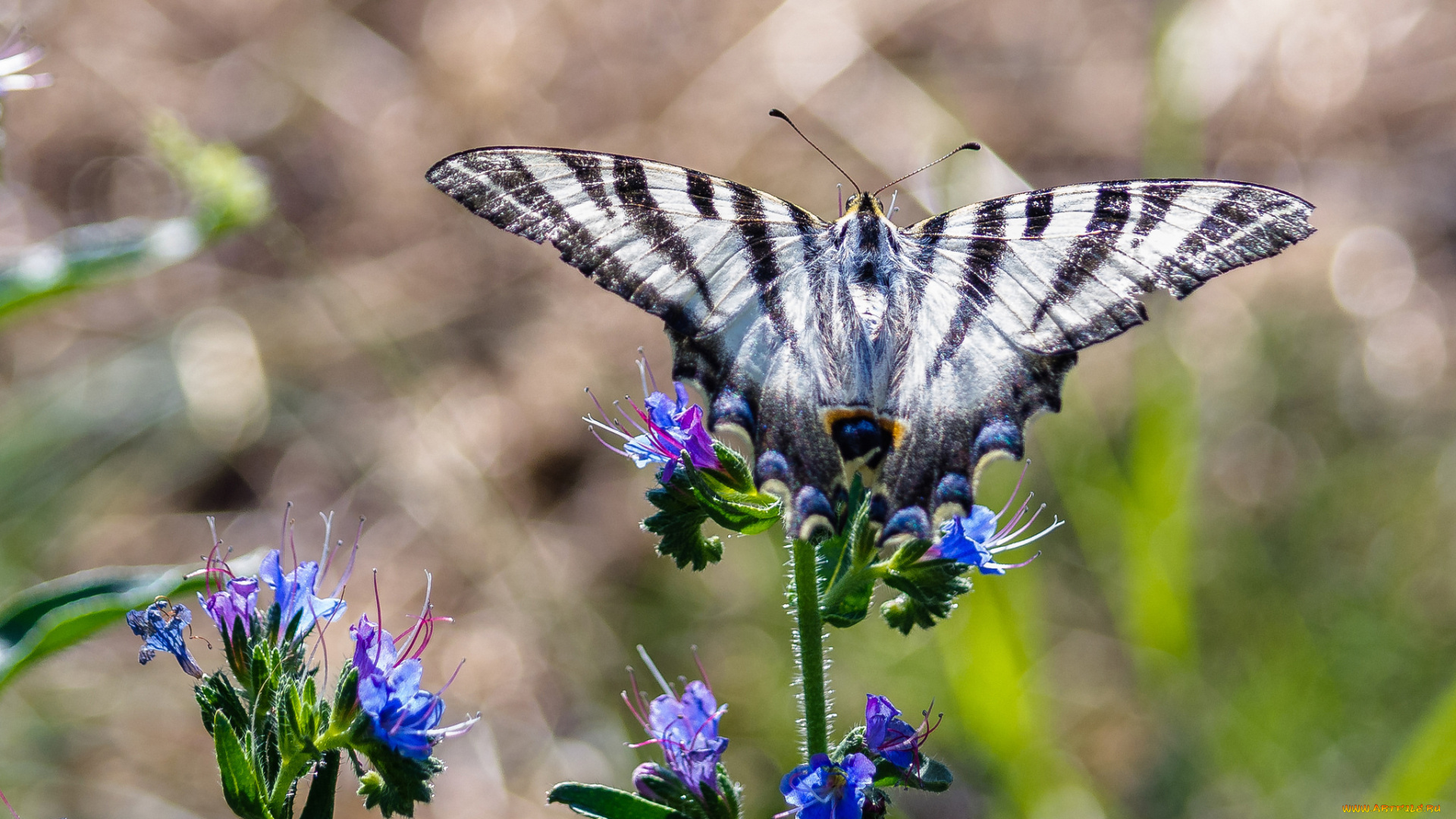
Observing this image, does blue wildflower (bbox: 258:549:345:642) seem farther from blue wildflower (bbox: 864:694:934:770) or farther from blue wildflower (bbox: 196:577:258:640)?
blue wildflower (bbox: 864:694:934:770)

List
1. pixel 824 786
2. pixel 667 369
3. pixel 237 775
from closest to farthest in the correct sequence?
1. pixel 237 775
2. pixel 824 786
3. pixel 667 369

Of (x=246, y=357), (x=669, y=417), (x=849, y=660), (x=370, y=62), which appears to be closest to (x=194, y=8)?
(x=370, y=62)

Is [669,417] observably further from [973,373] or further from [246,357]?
[246,357]

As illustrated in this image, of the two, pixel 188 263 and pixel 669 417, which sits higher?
pixel 669 417

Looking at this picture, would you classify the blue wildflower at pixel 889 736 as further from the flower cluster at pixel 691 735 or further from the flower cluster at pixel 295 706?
the flower cluster at pixel 295 706

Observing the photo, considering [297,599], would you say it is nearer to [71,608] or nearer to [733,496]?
[71,608]

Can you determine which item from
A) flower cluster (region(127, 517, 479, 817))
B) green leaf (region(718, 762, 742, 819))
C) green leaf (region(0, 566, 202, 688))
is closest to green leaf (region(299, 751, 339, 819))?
flower cluster (region(127, 517, 479, 817))

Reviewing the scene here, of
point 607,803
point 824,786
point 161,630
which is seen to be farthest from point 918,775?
point 161,630

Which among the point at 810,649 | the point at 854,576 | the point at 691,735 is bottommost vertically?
the point at 691,735
